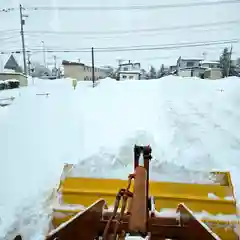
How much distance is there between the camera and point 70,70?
5055 millimetres

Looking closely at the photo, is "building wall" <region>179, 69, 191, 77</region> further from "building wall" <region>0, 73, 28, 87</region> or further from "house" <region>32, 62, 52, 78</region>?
"building wall" <region>0, 73, 28, 87</region>

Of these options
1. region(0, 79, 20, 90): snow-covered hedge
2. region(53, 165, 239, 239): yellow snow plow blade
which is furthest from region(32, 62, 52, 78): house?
region(53, 165, 239, 239): yellow snow plow blade

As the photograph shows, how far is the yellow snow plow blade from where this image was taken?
1148mm

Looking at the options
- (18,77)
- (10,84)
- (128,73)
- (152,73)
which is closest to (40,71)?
(18,77)

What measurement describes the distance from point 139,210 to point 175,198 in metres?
0.54

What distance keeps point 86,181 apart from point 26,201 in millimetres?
479

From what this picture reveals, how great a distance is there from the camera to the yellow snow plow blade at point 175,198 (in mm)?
1148

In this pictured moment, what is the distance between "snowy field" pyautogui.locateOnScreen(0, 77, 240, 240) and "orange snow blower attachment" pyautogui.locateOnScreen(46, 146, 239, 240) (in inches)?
8.2

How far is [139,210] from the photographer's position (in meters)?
0.71

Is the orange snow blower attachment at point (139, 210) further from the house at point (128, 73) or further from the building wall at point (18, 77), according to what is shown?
the house at point (128, 73)

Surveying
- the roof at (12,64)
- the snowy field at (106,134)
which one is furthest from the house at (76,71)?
the roof at (12,64)

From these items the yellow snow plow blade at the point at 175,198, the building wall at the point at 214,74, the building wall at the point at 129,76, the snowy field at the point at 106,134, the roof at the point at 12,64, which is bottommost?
the snowy field at the point at 106,134

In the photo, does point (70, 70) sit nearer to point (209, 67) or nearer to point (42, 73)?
point (42, 73)

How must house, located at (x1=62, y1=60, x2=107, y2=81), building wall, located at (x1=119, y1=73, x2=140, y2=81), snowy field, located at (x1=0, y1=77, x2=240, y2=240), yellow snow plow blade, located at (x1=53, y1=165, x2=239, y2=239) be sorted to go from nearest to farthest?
yellow snow plow blade, located at (x1=53, y1=165, x2=239, y2=239)
snowy field, located at (x1=0, y1=77, x2=240, y2=240)
house, located at (x1=62, y1=60, x2=107, y2=81)
building wall, located at (x1=119, y1=73, x2=140, y2=81)
